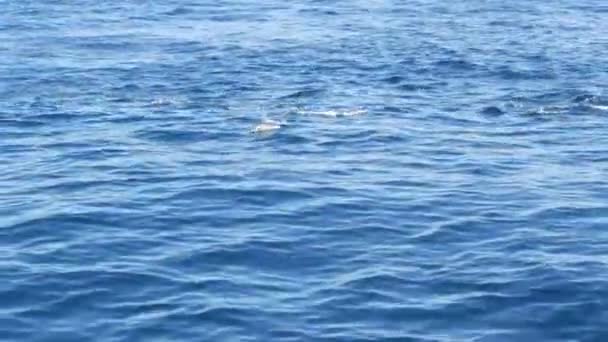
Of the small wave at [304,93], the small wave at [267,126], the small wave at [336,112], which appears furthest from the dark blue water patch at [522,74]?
the small wave at [267,126]

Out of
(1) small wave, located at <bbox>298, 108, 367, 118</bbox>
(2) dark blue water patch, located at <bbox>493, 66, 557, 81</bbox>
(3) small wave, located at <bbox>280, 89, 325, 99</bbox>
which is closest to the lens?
(1) small wave, located at <bbox>298, 108, 367, 118</bbox>

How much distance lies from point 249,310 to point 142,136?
37.0 ft

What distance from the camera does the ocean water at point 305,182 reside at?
61.5 feet

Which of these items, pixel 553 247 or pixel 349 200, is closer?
pixel 553 247

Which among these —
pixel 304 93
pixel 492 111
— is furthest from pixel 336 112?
pixel 492 111

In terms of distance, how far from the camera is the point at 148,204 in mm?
24078

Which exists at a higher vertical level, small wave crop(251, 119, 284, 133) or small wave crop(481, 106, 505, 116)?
small wave crop(481, 106, 505, 116)

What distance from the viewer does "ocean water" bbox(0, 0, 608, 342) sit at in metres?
18.8

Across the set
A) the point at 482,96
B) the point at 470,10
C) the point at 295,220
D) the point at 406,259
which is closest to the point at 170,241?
the point at 295,220

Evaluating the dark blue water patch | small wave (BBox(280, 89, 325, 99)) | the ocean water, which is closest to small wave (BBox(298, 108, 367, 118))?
the ocean water

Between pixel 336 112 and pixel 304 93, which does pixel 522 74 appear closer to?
pixel 304 93

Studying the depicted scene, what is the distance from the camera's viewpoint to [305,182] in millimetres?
25453

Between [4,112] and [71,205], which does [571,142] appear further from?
[4,112]

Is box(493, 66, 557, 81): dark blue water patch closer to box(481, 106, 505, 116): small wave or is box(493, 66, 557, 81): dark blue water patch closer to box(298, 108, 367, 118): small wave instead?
box(481, 106, 505, 116): small wave
